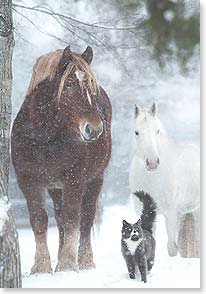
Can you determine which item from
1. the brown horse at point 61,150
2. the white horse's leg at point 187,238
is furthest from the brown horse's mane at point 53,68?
the white horse's leg at point 187,238

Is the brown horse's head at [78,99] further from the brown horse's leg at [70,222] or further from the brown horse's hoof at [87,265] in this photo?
the brown horse's hoof at [87,265]

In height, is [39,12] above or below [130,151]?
above

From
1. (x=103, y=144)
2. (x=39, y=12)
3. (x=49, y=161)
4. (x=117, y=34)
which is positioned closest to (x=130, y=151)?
(x=103, y=144)

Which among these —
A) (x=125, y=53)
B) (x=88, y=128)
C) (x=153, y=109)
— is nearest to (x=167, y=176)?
(x=153, y=109)

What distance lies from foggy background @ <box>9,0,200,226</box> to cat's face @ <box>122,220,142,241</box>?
0.13 meters

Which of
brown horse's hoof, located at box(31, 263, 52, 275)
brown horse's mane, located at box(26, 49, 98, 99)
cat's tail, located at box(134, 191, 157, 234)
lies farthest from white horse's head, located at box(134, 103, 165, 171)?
brown horse's hoof, located at box(31, 263, 52, 275)

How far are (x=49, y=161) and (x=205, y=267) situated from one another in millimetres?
706

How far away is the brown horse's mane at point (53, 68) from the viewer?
2.33 metres

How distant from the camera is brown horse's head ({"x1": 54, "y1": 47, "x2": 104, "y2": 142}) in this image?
229cm

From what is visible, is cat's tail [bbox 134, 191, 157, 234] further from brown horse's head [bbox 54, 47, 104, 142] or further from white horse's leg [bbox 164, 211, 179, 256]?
brown horse's head [bbox 54, 47, 104, 142]

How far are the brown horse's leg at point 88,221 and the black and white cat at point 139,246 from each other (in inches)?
5.7

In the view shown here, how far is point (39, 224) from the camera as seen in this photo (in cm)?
231

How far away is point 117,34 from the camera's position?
7.88ft

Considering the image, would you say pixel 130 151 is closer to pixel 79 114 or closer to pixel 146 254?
pixel 79 114
